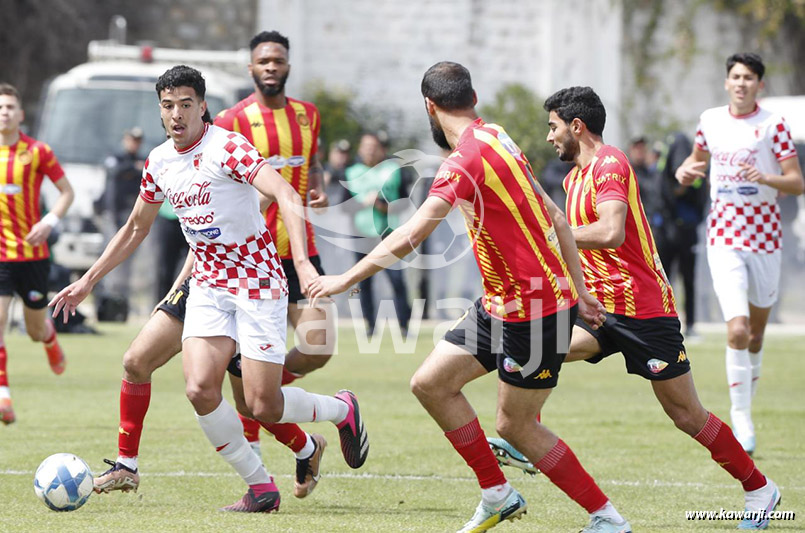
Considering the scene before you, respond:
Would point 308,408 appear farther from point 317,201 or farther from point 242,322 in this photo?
point 317,201

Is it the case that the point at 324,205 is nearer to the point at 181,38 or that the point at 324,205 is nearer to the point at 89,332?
the point at 89,332

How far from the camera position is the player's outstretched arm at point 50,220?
9.65 m

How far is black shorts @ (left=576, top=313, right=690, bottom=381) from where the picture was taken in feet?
20.6

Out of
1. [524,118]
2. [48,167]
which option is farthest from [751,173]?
[524,118]

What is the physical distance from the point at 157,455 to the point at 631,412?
4.01 metres

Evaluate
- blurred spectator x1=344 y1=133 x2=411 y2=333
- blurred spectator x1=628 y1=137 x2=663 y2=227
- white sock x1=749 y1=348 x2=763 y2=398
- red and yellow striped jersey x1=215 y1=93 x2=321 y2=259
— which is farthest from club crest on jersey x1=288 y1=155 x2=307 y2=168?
blurred spectator x1=628 y1=137 x2=663 y2=227

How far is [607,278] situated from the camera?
6520 millimetres

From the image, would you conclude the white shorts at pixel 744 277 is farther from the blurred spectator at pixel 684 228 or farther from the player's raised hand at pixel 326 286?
the blurred spectator at pixel 684 228

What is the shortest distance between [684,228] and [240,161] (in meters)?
10.6

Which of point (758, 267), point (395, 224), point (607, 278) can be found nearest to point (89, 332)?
point (395, 224)

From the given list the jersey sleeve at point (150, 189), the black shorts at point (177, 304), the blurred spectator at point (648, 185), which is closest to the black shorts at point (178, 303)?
the black shorts at point (177, 304)

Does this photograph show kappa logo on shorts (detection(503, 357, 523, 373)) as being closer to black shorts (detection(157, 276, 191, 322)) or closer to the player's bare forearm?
the player's bare forearm

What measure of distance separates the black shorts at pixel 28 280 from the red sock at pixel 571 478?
5355 millimetres

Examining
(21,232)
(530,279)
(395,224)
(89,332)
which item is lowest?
(89,332)
